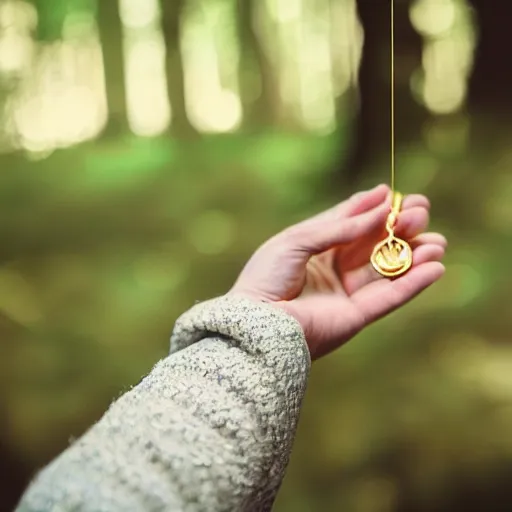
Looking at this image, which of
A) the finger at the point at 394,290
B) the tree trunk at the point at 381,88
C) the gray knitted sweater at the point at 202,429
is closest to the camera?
the gray knitted sweater at the point at 202,429

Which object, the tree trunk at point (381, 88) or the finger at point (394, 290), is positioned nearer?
the finger at point (394, 290)

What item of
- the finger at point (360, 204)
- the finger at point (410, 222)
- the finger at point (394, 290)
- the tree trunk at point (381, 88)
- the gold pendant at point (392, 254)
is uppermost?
the tree trunk at point (381, 88)

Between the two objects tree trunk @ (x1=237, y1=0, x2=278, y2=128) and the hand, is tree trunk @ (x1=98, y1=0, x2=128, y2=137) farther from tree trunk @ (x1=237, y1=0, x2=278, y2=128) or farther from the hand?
the hand

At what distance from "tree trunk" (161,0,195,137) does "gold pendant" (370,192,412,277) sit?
0.43 metres

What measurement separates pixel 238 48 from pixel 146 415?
2.27 ft

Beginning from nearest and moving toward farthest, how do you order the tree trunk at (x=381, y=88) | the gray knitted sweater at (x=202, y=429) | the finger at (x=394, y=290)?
the gray knitted sweater at (x=202, y=429)
the finger at (x=394, y=290)
the tree trunk at (x=381, y=88)

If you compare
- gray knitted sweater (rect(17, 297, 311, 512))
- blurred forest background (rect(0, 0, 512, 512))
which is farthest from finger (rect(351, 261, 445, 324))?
blurred forest background (rect(0, 0, 512, 512))

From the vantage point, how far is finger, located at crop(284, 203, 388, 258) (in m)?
0.66

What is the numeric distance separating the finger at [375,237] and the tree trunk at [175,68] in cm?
39

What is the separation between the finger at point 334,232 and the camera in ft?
2.17

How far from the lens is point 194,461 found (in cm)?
42

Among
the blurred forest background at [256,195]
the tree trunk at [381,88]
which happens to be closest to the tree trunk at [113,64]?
the blurred forest background at [256,195]

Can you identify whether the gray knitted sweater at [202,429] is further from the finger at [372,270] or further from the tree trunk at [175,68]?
the tree trunk at [175,68]

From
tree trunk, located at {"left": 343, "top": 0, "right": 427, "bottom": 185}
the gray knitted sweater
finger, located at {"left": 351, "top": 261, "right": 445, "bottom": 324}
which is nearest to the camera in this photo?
the gray knitted sweater
